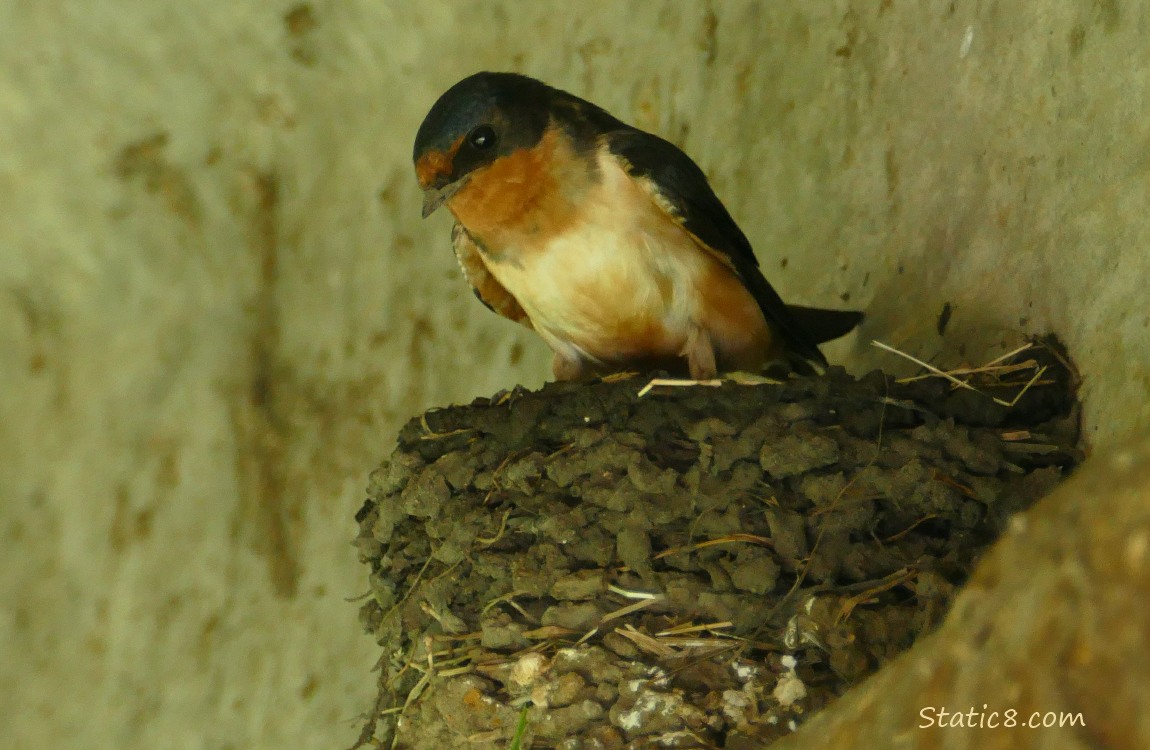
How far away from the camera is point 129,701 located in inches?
128

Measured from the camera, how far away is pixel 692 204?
270cm

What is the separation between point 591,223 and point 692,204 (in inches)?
9.2

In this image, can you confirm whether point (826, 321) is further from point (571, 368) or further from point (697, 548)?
point (697, 548)

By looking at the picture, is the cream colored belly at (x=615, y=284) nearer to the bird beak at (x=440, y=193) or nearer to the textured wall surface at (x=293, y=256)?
the bird beak at (x=440, y=193)

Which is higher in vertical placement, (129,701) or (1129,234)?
(1129,234)

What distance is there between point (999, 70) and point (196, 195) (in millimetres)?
2170

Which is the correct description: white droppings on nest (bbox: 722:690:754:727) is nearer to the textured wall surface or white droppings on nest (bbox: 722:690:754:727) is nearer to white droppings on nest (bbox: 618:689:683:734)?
white droppings on nest (bbox: 618:689:683:734)

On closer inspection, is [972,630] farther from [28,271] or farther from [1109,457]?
[28,271]

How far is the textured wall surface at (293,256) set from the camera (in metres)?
3.06

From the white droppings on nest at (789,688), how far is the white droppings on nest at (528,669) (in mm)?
447

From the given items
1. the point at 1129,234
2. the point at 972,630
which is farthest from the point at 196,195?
the point at 972,630

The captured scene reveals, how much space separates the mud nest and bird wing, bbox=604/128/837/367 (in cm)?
40

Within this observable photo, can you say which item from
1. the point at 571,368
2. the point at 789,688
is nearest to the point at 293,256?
the point at 571,368

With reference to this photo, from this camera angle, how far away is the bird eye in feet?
8.82
